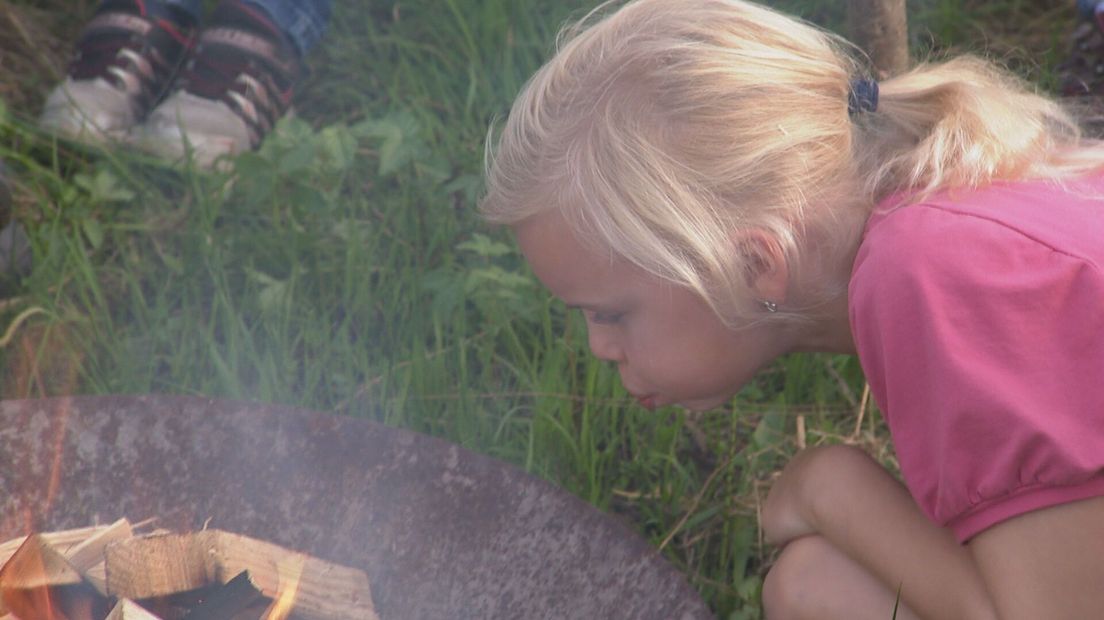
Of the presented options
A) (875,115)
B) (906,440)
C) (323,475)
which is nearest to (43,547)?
(323,475)

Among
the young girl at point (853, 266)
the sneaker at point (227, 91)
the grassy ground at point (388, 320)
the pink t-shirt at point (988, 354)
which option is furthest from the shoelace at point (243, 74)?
the pink t-shirt at point (988, 354)

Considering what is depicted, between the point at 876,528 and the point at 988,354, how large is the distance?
33 centimetres

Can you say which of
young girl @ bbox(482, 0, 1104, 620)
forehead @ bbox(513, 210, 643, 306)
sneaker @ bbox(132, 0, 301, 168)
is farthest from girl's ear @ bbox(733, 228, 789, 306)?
sneaker @ bbox(132, 0, 301, 168)

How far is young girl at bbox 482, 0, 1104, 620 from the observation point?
1.19 metres

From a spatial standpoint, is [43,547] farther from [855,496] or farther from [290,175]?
[290,175]

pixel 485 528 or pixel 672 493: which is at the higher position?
pixel 485 528

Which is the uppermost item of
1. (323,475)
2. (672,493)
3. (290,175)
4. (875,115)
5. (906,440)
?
(875,115)

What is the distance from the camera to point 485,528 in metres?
1.41

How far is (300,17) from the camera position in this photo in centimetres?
279

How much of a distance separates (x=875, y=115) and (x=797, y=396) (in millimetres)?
780

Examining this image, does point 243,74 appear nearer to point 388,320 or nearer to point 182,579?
point 388,320

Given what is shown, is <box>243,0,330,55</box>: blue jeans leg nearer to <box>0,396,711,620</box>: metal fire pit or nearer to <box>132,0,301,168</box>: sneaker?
<box>132,0,301,168</box>: sneaker

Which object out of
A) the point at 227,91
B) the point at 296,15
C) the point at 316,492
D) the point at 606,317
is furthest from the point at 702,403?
the point at 296,15

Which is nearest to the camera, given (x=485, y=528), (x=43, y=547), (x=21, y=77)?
(x=43, y=547)
